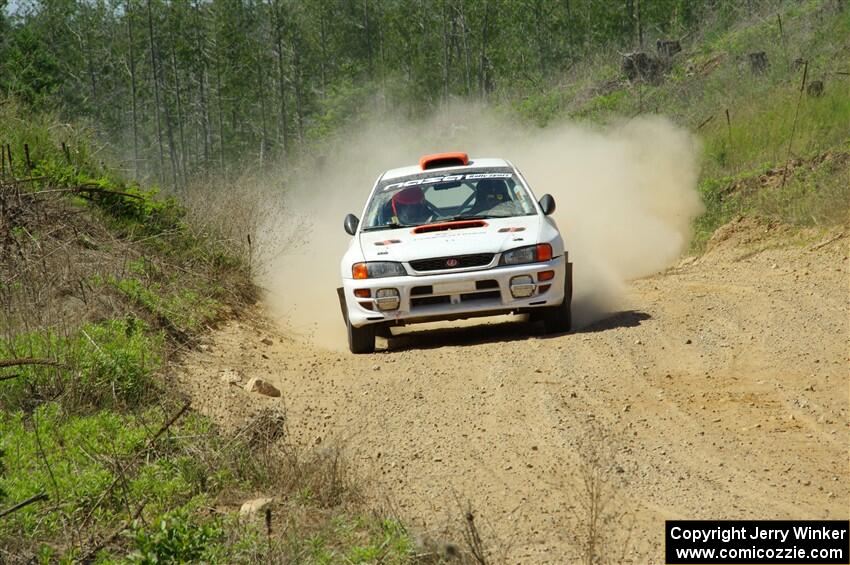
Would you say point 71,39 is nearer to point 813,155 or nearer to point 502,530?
point 813,155

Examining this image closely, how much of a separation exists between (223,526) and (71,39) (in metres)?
66.0

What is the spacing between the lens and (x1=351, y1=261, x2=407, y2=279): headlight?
33.3ft

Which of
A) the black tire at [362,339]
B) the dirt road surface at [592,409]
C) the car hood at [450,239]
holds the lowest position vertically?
the black tire at [362,339]

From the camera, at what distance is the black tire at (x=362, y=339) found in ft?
34.6

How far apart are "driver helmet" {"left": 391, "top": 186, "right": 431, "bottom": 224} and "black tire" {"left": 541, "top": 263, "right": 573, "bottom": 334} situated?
1630 millimetres

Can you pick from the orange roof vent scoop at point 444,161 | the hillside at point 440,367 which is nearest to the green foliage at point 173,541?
the hillside at point 440,367

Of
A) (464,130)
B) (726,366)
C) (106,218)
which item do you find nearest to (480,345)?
(726,366)

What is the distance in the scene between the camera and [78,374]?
8.05m

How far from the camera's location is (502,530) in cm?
548

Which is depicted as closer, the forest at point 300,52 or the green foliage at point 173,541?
the green foliage at point 173,541

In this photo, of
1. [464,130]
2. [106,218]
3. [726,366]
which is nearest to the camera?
[726,366]

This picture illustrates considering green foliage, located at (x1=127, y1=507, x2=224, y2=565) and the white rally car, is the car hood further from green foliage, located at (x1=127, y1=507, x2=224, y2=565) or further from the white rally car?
green foliage, located at (x1=127, y1=507, x2=224, y2=565)

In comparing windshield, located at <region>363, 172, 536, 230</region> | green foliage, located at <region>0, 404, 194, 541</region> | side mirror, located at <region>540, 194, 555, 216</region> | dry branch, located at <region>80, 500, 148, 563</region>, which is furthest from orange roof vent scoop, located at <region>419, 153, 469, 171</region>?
dry branch, located at <region>80, 500, 148, 563</region>

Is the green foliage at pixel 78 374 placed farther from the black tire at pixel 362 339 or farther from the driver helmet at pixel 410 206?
the driver helmet at pixel 410 206
